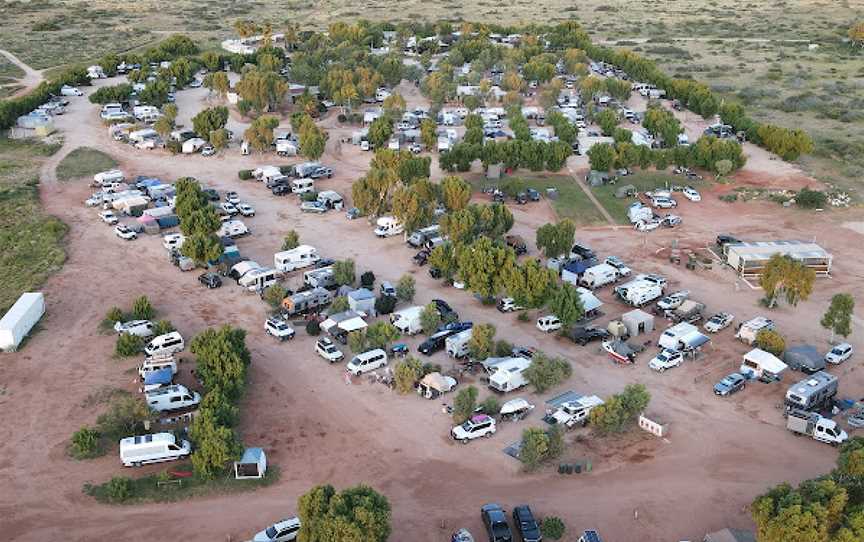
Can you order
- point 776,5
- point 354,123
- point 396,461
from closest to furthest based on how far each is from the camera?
point 396,461
point 354,123
point 776,5

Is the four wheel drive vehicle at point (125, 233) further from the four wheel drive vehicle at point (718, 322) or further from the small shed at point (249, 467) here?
the four wheel drive vehicle at point (718, 322)

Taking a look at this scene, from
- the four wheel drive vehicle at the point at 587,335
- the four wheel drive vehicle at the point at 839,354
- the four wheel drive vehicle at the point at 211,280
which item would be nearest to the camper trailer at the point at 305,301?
the four wheel drive vehicle at the point at 211,280

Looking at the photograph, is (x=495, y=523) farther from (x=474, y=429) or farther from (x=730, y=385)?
(x=730, y=385)

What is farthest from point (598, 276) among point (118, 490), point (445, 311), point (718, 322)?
point (118, 490)

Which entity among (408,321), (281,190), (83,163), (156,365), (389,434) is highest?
(156,365)

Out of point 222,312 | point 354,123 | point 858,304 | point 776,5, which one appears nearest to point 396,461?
point 222,312

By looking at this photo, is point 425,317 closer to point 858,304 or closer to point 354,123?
point 858,304
